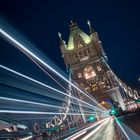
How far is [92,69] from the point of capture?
3174 inches

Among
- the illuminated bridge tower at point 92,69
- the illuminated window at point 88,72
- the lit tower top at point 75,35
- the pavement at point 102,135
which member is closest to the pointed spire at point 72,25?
the lit tower top at point 75,35

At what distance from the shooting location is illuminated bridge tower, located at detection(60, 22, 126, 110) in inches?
→ 2968

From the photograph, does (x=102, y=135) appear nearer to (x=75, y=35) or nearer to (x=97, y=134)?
(x=97, y=134)

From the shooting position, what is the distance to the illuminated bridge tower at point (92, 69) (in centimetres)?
7538

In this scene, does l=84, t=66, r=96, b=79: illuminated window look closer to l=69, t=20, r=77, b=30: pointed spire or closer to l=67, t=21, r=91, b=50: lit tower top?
l=67, t=21, r=91, b=50: lit tower top

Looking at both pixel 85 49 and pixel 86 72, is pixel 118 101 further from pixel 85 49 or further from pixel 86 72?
pixel 85 49

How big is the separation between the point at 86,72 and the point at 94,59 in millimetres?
5418

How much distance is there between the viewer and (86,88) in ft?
258

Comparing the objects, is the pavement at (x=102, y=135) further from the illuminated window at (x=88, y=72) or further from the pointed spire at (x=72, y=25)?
the pointed spire at (x=72, y=25)

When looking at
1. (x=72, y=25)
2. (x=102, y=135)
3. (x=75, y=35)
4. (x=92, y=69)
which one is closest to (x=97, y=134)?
(x=102, y=135)

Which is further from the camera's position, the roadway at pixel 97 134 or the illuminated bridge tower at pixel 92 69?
the illuminated bridge tower at pixel 92 69

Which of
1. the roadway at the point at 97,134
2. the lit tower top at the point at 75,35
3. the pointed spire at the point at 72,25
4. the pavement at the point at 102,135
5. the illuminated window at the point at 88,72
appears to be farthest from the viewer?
the pointed spire at the point at 72,25

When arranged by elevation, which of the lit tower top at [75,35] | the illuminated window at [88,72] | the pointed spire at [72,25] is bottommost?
the illuminated window at [88,72]

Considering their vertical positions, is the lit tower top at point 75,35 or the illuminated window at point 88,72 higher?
the lit tower top at point 75,35
